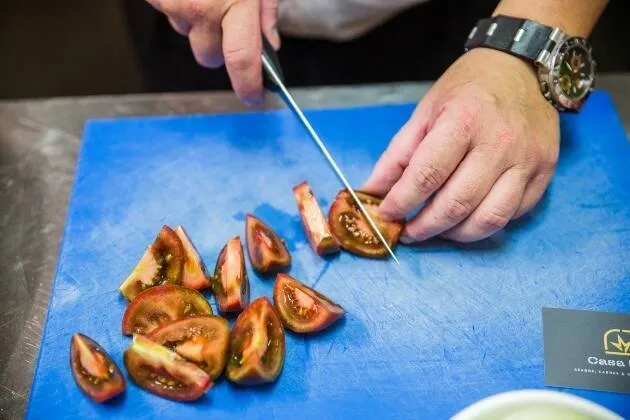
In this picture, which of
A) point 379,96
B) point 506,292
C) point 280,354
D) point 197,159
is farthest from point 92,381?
point 379,96

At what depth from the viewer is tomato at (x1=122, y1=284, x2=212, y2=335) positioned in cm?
151

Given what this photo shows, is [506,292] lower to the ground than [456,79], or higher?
lower

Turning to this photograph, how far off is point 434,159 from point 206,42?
0.64 meters

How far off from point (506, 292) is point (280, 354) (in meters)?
0.52

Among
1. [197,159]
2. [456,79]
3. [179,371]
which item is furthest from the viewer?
[197,159]

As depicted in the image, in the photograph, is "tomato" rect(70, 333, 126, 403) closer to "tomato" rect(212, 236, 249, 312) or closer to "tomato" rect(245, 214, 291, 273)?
"tomato" rect(212, 236, 249, 312)

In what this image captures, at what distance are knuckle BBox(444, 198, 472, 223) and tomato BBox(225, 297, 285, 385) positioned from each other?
426 mm

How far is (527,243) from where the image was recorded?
1.69m

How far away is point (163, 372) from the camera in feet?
4.64

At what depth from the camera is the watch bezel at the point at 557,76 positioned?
168cm

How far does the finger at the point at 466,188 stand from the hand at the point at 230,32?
0.53 metres

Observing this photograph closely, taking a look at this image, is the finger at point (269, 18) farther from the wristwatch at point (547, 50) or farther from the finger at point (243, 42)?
the wristwatch at point (547, 50)

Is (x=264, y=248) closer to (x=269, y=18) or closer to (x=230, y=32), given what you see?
(x=230, y=32)

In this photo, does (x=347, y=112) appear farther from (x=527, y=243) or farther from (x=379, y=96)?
(x=527, y=243)
